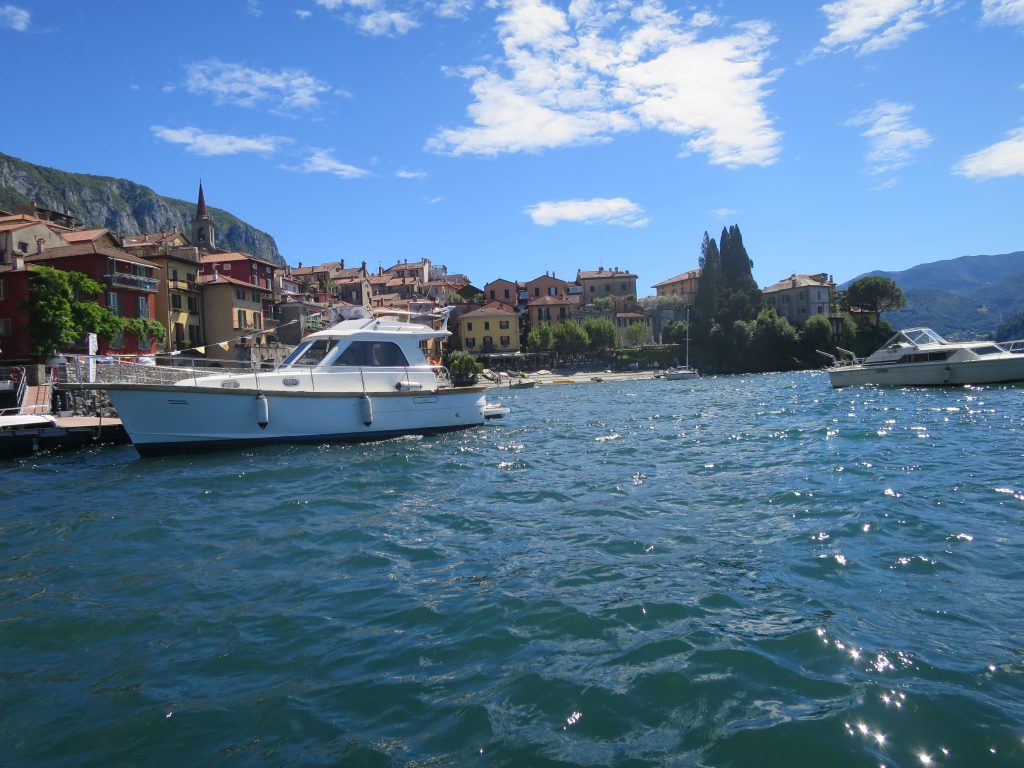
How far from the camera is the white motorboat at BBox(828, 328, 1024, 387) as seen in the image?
32981 mm

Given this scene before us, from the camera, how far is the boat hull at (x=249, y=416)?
56.3 ft

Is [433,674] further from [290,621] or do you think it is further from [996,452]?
[996,452]

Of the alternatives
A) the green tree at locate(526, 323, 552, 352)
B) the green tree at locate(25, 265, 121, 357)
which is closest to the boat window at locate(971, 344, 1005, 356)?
the green tree at locate(25, 265, 121, 357)

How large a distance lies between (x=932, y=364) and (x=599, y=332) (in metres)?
56.1

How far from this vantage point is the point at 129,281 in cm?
4256

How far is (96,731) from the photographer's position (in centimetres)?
438

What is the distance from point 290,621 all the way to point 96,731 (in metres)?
1.88

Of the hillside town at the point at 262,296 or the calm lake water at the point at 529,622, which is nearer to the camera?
the calm lake water at the point at 529,622

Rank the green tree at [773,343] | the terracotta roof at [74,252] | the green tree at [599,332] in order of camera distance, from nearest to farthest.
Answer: the terracotta roof at [74,252] < the green tree at [599,332] < the green tree at [773,343]

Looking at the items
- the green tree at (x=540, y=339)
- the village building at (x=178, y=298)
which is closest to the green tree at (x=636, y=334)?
the green tree at (x=540, y=339)

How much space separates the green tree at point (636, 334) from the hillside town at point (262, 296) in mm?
181

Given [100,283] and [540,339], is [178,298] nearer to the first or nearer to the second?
[100,283]

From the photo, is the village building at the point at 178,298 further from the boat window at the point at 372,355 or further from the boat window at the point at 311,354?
the boat window at the point at 372,355

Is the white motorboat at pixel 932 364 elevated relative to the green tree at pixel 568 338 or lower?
lower
